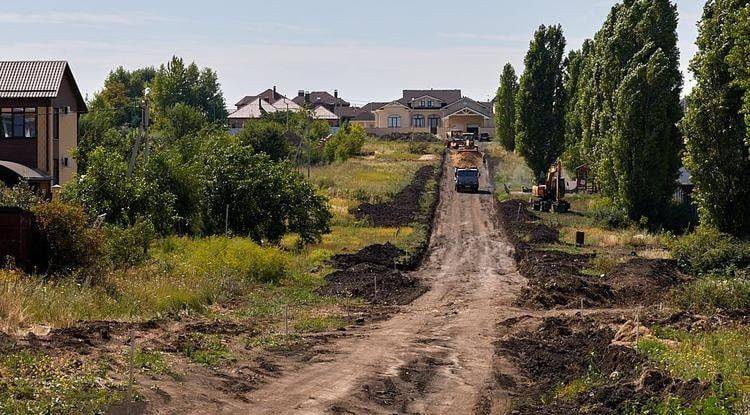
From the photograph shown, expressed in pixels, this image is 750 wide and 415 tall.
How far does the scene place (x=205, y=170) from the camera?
4106 centimetres

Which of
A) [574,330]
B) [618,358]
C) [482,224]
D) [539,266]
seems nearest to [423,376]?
[618,358]

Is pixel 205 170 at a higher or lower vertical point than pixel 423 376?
higher

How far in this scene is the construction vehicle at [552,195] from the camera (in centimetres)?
6269

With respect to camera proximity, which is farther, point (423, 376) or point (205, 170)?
point (205, 170)

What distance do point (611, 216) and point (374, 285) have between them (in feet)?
79.5

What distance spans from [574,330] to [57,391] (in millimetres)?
13800

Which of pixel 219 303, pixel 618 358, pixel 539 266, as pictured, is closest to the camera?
pixel 618 358

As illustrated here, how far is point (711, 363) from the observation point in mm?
15727

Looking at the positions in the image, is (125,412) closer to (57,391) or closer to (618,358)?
(57,391)

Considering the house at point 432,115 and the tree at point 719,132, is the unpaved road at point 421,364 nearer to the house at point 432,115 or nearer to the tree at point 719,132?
the tree at point 719,132

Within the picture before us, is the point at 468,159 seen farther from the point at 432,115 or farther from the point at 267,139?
the point at 432,115

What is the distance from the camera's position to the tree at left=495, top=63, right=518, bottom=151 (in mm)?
108312

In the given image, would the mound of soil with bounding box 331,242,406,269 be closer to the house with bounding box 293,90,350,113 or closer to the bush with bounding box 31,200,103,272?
the bush with bounding box 31,200,103,272

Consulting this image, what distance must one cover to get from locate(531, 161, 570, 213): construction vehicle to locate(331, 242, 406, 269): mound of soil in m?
21.4
